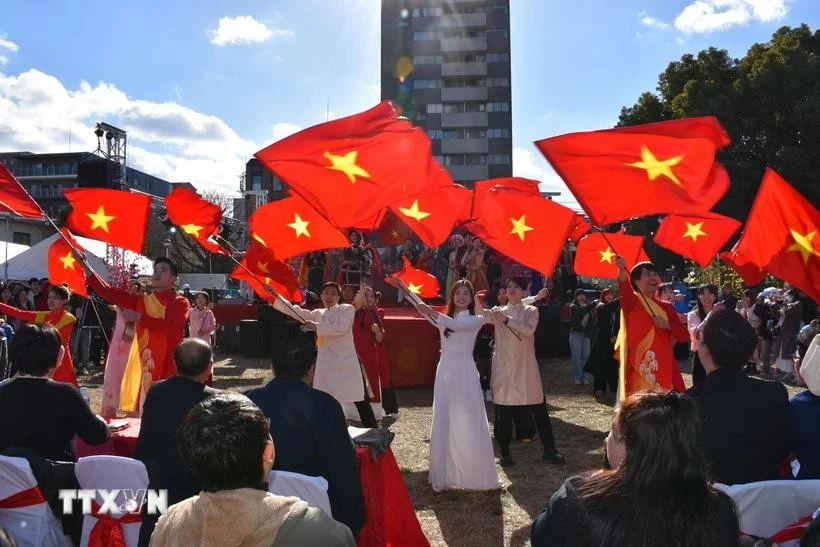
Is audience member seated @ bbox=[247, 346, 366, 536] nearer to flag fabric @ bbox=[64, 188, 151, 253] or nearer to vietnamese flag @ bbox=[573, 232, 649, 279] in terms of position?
flag fabric @ bbox=[64, 188, 151, 253]

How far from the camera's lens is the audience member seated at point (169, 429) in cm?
297

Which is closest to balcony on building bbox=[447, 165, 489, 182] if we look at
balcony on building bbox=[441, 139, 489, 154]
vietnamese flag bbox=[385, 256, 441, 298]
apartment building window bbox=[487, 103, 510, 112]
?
balcony on building bbox=[441, 139, 489, 154]

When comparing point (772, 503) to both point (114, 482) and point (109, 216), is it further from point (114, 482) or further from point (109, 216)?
point (109, 216)

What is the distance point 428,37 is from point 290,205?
46.1 m

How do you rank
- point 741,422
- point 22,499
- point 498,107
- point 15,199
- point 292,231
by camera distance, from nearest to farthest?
point 741,422, point 22,499, point 15,199, point 292,231, point 498,107

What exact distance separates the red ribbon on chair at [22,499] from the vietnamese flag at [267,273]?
3210 millimetres

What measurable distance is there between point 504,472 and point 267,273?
2.92m

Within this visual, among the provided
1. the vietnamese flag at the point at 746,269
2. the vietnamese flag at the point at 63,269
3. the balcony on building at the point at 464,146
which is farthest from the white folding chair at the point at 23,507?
the balcony on building at the point at 464,146

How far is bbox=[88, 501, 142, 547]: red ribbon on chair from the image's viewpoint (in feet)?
9.78

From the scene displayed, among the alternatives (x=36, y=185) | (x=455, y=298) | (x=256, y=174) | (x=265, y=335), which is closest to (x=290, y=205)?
(x=455, y=298)

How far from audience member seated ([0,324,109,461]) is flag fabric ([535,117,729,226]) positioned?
3257 mm

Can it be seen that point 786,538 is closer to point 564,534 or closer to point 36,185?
point 564,534

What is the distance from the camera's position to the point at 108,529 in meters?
3.00

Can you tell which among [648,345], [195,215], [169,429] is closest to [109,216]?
[195,215]
